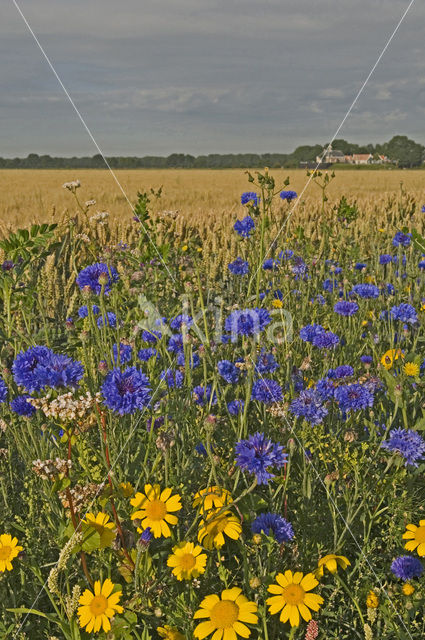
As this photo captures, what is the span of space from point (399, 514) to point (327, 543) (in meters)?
0.28

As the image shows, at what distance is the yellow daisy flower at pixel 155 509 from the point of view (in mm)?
1658

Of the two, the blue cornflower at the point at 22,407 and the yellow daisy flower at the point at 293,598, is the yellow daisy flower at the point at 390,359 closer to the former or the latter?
the yellow daisy flower at the point at 293,598

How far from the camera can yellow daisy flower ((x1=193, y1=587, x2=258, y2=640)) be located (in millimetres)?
1425

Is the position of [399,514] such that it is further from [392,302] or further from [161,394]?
[392,302]

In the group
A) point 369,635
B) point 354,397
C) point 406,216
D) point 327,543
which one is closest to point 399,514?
point 327,543

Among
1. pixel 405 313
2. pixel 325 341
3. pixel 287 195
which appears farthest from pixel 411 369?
pixel 287 195

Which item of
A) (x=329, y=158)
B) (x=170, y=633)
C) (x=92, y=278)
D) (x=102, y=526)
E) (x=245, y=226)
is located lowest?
(x=170, y=633)

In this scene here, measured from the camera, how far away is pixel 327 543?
1.99 m

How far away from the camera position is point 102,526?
5.47ft

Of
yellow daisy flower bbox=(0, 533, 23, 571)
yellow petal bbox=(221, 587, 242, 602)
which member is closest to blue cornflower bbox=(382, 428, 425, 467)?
yellow petal bbox=(221, 587, 242, 602)

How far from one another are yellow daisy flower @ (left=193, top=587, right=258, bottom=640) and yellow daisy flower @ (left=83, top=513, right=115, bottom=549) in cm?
35

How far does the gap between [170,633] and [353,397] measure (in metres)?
1.03

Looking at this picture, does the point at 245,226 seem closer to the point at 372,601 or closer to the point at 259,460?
the point at 259,460

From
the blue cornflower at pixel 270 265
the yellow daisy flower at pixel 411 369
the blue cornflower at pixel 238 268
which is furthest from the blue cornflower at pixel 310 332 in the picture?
the blue cornflower at pixel 270 265
